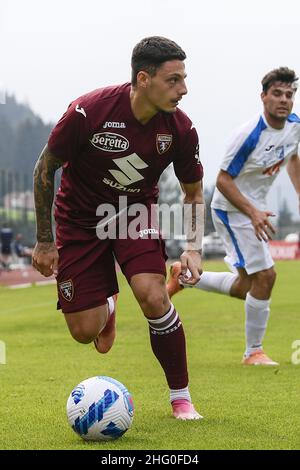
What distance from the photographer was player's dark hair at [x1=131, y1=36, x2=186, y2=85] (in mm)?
6441

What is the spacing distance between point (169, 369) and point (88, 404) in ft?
3.04

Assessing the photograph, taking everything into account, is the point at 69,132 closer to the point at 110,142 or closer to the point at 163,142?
the point at 110,142

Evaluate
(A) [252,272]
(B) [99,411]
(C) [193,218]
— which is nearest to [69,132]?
(C) [193,218]

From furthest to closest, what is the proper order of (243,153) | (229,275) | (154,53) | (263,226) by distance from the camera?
(229,275) → (243,153) → (263,226) → (154,53)

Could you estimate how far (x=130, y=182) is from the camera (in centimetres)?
693

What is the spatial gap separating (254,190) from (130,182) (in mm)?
3907

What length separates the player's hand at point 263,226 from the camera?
929 centimetres

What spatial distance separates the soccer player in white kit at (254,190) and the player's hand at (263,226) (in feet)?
0.92

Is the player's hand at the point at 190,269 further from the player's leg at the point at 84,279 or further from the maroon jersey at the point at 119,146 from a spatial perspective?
the player's leg at the point at 84,279

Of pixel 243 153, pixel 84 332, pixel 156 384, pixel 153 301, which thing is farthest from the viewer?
pixel 243 153

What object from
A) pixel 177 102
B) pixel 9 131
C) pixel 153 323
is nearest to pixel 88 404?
pixel 153 323

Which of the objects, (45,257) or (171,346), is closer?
(171,346)

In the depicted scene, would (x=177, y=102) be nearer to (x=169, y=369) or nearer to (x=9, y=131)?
(x=169, y=369)

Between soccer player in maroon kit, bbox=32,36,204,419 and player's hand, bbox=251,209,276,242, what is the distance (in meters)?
2.20
